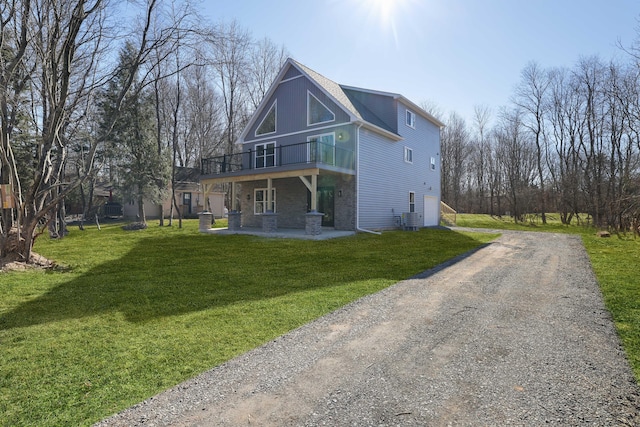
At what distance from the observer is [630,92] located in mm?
17938

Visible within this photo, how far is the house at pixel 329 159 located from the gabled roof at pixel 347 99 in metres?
0.05

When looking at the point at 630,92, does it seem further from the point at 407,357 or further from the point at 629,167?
the point at 407,357

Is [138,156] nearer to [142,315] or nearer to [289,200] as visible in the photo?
[289,200]

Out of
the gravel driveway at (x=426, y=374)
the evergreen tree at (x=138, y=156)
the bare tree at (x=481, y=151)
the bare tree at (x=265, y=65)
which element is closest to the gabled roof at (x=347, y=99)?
the evergreen tree at (x=138, y=156)

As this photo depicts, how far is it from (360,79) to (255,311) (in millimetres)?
19341

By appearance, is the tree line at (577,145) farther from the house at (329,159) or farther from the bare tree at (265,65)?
the bare tree at (265,65)

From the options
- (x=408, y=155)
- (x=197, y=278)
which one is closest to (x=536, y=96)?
(x=408, y=155)

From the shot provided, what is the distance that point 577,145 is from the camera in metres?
24.8

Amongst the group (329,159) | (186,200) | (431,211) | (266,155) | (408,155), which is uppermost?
(408,155)

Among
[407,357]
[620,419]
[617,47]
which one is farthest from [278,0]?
[617,47]

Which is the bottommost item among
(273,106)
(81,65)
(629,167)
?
(629,167)

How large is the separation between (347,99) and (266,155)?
508 cm

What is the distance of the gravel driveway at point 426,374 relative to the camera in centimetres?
209

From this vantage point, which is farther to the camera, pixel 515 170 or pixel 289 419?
pixel 515 170
